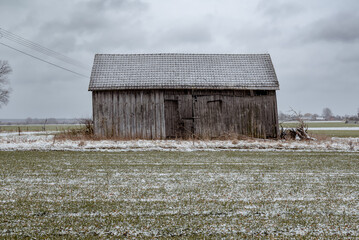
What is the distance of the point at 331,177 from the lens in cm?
723

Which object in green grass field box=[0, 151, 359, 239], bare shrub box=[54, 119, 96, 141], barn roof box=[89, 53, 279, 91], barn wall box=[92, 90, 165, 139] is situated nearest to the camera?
green grass field box=[0, 151, 359, 239]

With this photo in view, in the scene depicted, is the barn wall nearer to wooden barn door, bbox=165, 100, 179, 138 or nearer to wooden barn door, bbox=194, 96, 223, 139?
wooden barn door, bbox=165, 100, 179, 138

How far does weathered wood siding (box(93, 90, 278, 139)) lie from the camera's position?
18.9 meters

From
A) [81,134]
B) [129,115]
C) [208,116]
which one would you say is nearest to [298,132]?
[208,116]

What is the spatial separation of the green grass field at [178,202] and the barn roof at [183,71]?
11017 millimetres

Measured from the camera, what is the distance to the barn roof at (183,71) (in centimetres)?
1916

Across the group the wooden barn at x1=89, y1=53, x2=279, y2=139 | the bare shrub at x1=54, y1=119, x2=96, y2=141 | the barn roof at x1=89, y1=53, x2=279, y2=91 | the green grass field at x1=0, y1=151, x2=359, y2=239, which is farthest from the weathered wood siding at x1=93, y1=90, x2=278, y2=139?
the green grass field at x1=0, y1=151, x2=359, y2=239

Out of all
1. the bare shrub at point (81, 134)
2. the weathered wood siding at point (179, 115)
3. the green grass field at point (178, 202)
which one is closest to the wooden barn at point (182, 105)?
the weathered wood siding at point (179, 115)

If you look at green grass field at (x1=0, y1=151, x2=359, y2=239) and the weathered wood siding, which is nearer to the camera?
green grass field at (x1=0, y1=151, x2=359, y2=239)

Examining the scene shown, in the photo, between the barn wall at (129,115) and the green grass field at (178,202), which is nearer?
the green grass field at (178,202)

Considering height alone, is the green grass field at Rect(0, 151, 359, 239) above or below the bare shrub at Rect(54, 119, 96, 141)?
below

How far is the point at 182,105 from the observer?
19.0 meters

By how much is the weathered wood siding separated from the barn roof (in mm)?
519

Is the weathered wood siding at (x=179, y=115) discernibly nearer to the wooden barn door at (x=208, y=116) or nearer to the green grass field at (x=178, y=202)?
the wooden barn door at (x=208, y=116)
